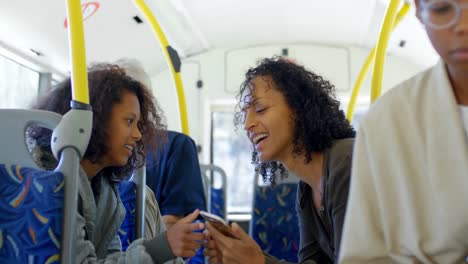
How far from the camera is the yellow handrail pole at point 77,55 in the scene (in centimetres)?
102

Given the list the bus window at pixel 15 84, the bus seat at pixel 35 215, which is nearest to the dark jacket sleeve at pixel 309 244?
the bus seat at pixel 35 215

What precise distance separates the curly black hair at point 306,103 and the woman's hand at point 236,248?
0.33m

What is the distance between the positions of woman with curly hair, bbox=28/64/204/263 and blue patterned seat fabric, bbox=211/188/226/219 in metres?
1.71

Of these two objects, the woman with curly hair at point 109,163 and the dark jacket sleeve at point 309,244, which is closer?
the woman with curly hair at point 109,163

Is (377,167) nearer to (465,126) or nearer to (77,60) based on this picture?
(465,126)

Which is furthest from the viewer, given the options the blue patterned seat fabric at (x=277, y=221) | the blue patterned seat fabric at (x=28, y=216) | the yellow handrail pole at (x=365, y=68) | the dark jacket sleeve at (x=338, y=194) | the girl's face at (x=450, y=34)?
the blue patterned seat fabric at (x=277, y=221)

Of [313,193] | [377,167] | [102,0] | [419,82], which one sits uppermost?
[102,0]

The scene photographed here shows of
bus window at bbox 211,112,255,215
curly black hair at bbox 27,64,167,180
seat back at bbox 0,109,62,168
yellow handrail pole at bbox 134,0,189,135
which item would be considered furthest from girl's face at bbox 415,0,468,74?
bus window at bbox 211,112,255,215

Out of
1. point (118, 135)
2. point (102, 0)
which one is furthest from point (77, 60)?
point (102, 0)

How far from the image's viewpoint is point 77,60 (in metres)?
1.05

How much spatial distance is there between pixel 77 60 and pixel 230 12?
2.87 meters

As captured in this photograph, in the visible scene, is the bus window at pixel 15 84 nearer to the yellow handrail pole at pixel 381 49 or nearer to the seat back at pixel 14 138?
the seat back at pixel 14 138

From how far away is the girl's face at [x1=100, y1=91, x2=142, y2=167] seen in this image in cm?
132

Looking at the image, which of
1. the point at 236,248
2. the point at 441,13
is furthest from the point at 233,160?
the point at 441,13
